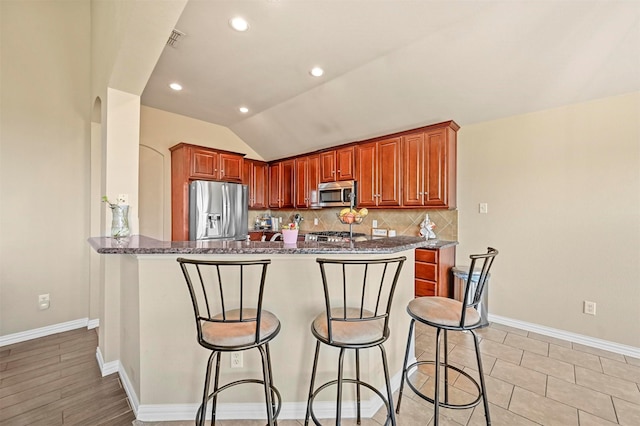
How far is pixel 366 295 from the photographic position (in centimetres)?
182

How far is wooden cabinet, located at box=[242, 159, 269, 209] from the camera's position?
17.9ft

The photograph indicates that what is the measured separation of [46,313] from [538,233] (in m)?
5.46

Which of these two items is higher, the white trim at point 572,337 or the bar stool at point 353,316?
the bar stool at point 353,316

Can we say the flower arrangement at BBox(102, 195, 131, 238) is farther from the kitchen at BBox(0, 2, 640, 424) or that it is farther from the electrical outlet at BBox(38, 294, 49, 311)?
the electrical outlet at BBox(38, 294, 49, 311)

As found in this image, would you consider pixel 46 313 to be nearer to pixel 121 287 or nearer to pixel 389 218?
pixel 121 287

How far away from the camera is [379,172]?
4.14m

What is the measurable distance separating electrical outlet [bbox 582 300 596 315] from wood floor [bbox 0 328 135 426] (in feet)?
13.3

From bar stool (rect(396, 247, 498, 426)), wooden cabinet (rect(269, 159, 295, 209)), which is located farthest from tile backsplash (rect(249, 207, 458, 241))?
bar stool (rect(396, 247, 498, 426))

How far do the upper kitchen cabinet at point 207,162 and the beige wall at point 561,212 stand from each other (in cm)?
356

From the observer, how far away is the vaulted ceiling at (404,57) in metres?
2.20

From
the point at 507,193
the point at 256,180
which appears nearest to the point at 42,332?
the point at 256,180

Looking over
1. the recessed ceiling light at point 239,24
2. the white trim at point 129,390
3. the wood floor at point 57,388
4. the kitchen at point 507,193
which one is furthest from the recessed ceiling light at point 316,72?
the wood floor at point 57,388

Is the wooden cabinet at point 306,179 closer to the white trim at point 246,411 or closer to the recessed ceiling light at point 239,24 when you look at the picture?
the recessed ceiling light at point 239,24

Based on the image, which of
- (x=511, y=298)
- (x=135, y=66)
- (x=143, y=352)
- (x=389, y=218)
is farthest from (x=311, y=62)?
(x=511, y=298)
